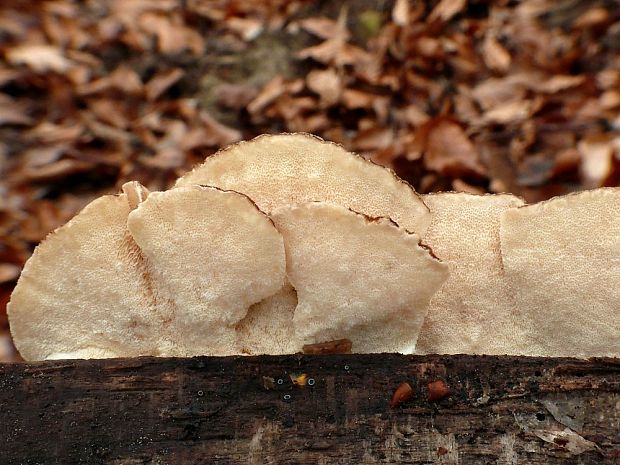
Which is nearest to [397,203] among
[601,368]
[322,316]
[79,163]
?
[322,316]

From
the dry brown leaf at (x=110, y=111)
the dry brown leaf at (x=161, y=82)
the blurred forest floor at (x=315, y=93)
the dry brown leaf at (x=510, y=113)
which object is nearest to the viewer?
the blurred forest floor at (x=315, y=93)

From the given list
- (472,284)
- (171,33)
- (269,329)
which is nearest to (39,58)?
(171,33)

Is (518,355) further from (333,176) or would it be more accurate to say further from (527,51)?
(527,51)

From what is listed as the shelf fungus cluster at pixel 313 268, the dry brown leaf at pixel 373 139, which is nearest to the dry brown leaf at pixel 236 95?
the dry brown leaf at pixel 373 139

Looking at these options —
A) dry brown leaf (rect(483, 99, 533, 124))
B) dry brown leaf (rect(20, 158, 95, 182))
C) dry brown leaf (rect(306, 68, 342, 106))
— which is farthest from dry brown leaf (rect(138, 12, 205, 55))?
dry brown leaf (rect(483, 99, 533, 124))

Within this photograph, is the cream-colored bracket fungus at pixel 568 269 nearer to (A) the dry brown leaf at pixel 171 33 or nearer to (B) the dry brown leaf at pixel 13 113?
(B) the dry brown leaf at pixel 13 113

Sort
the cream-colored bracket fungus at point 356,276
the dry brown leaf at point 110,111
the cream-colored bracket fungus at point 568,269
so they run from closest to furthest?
the cream-colored bracket fungus at point 356,276 < the cream-colored bracket fungus at point 568,269 < the dry brown leaf at point 110,111

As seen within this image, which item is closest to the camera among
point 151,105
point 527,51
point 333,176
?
point 333,176
